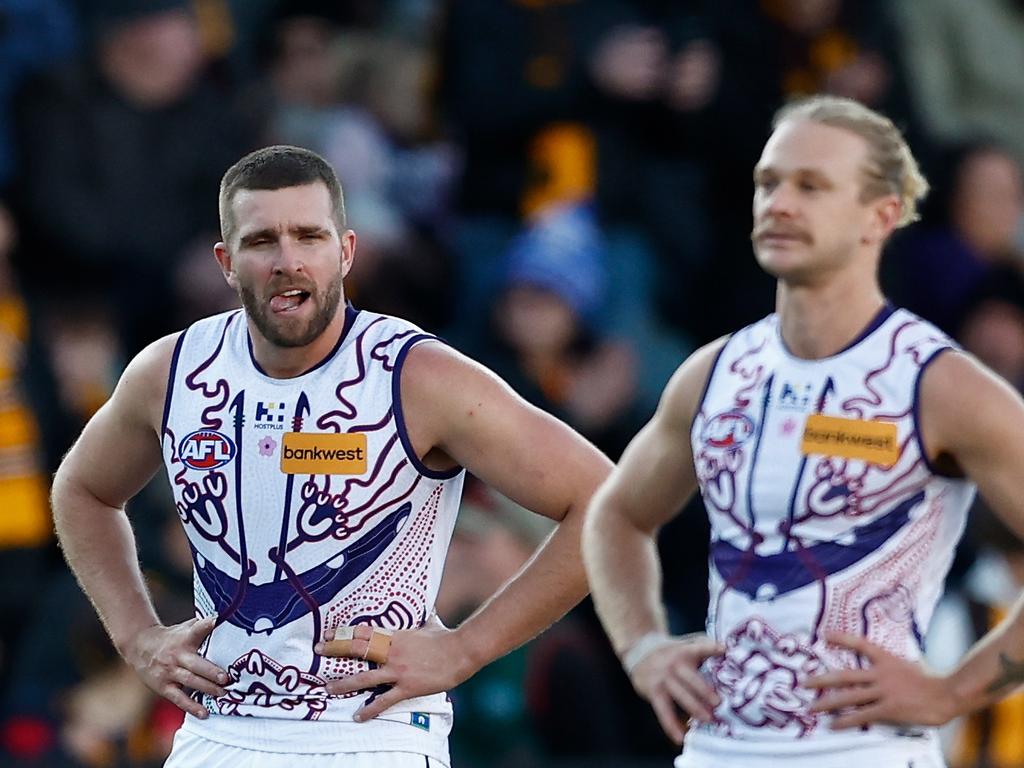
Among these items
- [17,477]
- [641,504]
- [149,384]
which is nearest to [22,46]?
[17,477]

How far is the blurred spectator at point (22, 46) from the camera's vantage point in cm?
990

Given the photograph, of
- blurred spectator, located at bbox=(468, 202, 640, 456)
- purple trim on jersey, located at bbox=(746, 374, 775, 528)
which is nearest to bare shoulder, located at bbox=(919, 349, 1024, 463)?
purple trim on jersey, located at bbox=(746, 374, 775, 528)

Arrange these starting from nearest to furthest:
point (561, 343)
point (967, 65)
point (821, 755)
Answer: point (821, 755), point (561, 343), point (967, 65)

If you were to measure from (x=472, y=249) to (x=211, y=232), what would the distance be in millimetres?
1314

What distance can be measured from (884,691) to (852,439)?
23.5 inches

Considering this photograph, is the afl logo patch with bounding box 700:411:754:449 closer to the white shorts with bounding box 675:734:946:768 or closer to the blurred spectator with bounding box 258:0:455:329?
the white shorts with bounding box 675:734:946:768

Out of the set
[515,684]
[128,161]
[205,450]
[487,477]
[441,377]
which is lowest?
[515,684]

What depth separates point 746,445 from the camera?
5418mm

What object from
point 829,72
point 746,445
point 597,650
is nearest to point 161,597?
point 597,650

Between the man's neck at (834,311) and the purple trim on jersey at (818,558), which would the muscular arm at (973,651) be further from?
the man's neck at (834,311)

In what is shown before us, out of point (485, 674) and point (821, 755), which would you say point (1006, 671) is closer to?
point (821, 755)

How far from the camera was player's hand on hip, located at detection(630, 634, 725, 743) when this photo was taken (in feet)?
17.4

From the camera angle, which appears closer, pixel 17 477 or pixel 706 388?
pixel 706 388

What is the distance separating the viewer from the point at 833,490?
17.3 ft
